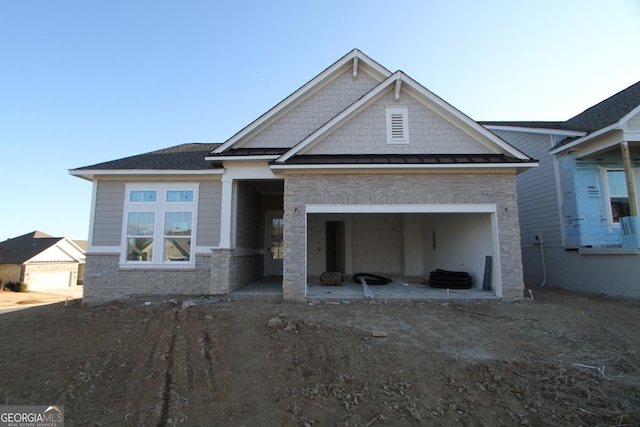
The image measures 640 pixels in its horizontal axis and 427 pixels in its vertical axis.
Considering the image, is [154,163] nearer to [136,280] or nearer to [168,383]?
[136,280]

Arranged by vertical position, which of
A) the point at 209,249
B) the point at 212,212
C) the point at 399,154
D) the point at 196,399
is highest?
the point at 399,154

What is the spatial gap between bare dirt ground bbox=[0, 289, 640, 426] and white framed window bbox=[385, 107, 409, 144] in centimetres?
464

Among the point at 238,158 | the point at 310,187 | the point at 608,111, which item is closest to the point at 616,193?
the point at 608,111

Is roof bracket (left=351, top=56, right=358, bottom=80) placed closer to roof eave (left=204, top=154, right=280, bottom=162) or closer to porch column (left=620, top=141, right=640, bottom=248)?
roof eave (left=204, top=154, right=280, bottom=162)

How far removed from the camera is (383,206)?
8148 mm

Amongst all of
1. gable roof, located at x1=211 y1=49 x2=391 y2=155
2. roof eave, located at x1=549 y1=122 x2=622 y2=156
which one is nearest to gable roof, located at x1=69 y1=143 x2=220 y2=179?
gable roof, located at x1=211 y1=49 x2=391 y2=155

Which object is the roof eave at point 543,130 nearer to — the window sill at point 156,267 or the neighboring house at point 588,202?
the neighboring house at point 588,202

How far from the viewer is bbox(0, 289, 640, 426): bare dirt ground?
3266mm

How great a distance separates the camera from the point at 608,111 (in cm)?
1032

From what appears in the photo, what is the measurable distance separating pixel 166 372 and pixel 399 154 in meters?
7.21

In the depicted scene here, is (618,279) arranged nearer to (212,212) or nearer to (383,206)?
(383,206)

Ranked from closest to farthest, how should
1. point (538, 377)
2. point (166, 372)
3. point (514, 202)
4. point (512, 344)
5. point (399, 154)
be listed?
point (538, 377) < point (166, 372) < point (512, 344) < point (514, 202) < point (399, 154)

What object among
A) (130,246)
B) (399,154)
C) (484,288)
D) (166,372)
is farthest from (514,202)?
(130,246)

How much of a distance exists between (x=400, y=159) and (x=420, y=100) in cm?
202
